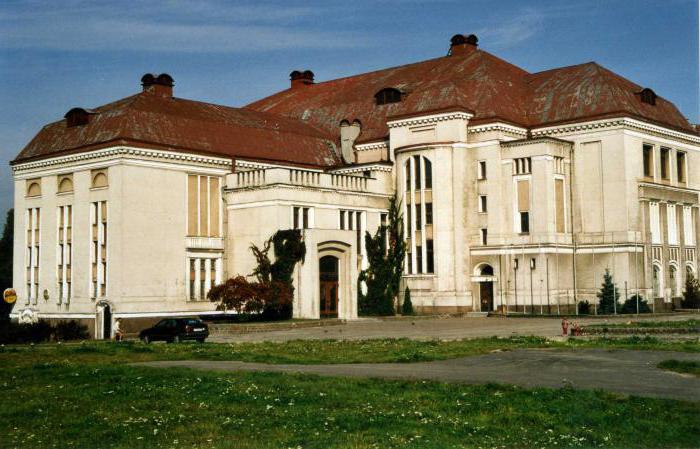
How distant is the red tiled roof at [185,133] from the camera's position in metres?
56.7

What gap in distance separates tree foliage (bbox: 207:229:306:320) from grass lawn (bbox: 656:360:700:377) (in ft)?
104

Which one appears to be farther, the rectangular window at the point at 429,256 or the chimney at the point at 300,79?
the chimney at the point at 300,79

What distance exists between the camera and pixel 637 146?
61156 millimetres

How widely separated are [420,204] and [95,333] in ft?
78.5

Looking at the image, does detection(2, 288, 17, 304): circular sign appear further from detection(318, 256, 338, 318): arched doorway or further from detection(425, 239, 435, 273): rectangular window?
detection(425, 239, 435, 273): rectangular window

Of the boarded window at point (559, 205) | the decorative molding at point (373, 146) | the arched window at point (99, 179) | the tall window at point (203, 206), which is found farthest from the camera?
the decorative molding at point (373, 146)

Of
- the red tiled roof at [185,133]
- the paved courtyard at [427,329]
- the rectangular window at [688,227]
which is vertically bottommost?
the paved courtyard at [427,329]

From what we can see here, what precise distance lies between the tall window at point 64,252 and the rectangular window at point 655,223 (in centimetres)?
4023

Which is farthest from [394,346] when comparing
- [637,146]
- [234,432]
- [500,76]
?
[500,76]

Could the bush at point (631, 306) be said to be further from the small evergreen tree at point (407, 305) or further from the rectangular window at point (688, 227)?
the small evergreen tree at point (407, 305)

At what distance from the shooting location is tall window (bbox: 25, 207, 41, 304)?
60.7 m

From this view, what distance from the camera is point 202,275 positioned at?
2303 inches

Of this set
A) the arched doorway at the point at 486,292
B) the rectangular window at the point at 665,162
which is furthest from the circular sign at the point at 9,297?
the rectangular window at the point at 665,162

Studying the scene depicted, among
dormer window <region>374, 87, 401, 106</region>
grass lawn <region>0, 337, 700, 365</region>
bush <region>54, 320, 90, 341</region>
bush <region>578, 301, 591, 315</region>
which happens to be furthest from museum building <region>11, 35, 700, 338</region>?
grass lawn <region>0, 337, 700, 365</region>
